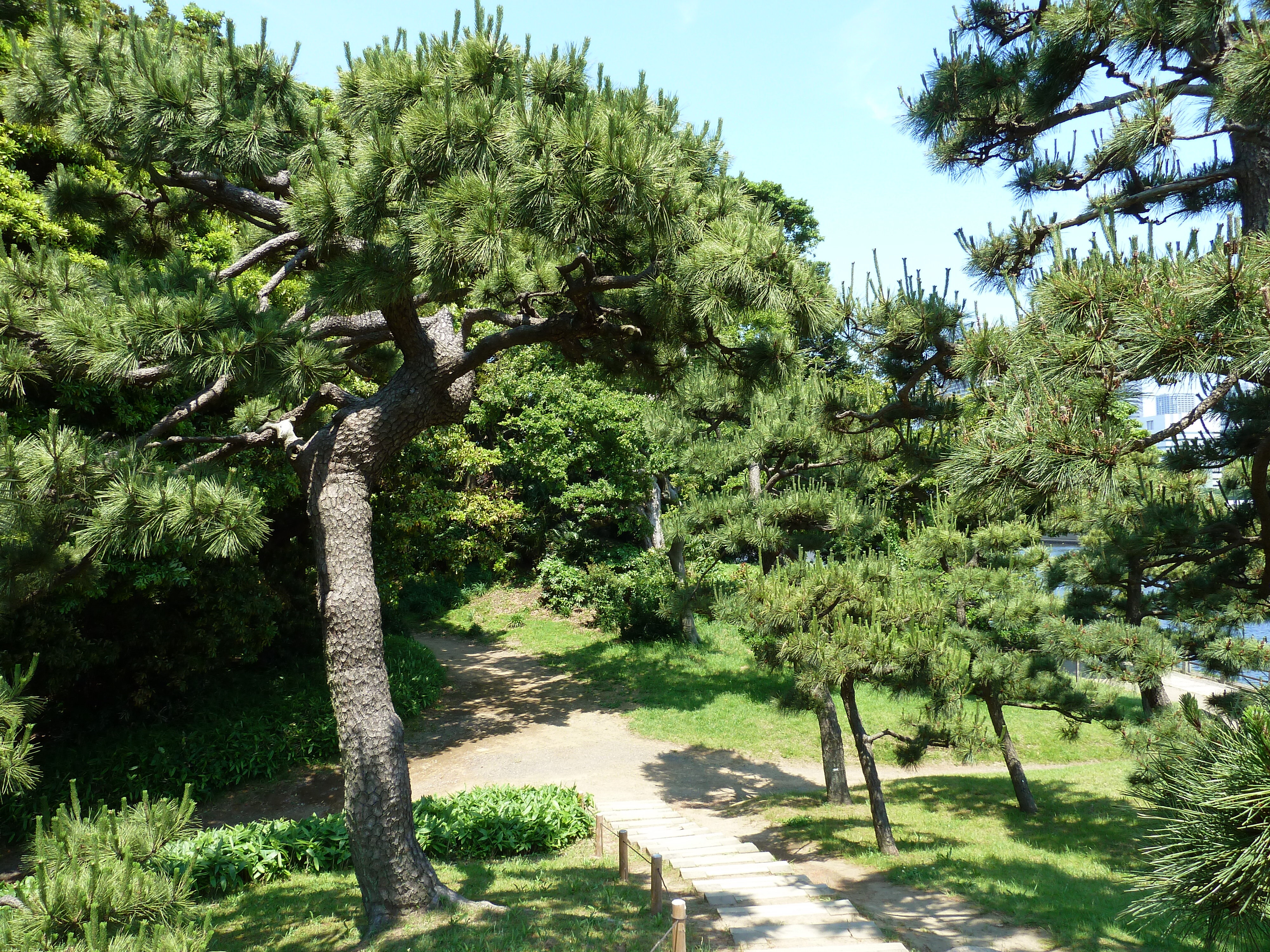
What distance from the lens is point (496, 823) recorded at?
752 cm

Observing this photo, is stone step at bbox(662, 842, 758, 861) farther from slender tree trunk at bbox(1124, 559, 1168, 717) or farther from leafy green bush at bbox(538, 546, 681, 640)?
leafy green bush at bbox(538, 546, 681, 640)

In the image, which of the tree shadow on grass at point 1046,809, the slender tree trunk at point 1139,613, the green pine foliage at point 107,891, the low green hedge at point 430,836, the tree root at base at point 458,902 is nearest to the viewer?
the green pine foliage at point 107,891

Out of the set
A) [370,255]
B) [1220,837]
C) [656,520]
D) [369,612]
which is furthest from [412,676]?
[1220,837]

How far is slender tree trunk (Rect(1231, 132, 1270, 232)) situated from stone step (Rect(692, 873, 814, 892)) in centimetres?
534

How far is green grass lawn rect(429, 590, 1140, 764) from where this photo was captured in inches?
470

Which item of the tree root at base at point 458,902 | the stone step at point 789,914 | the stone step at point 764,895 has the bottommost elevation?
the stone step at point 764,895

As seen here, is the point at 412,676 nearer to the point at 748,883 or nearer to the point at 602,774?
the point at 602,774

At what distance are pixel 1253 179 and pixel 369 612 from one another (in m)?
5.87

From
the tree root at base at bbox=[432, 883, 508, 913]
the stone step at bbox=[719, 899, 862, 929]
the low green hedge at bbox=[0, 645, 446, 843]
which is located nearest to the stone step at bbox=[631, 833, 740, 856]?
the stone step at bbox=[719, 899, 862, 929]

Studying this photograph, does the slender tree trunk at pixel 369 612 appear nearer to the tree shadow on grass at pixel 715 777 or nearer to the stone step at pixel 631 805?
the stone step at pixel 631 805

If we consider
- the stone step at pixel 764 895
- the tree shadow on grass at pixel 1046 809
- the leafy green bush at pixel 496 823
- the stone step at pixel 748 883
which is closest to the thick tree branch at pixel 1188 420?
the stone step at pixel 764 895

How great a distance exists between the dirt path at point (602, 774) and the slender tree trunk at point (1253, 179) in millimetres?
4970

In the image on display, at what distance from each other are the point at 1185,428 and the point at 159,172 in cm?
653

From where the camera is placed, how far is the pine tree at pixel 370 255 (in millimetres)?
3953
